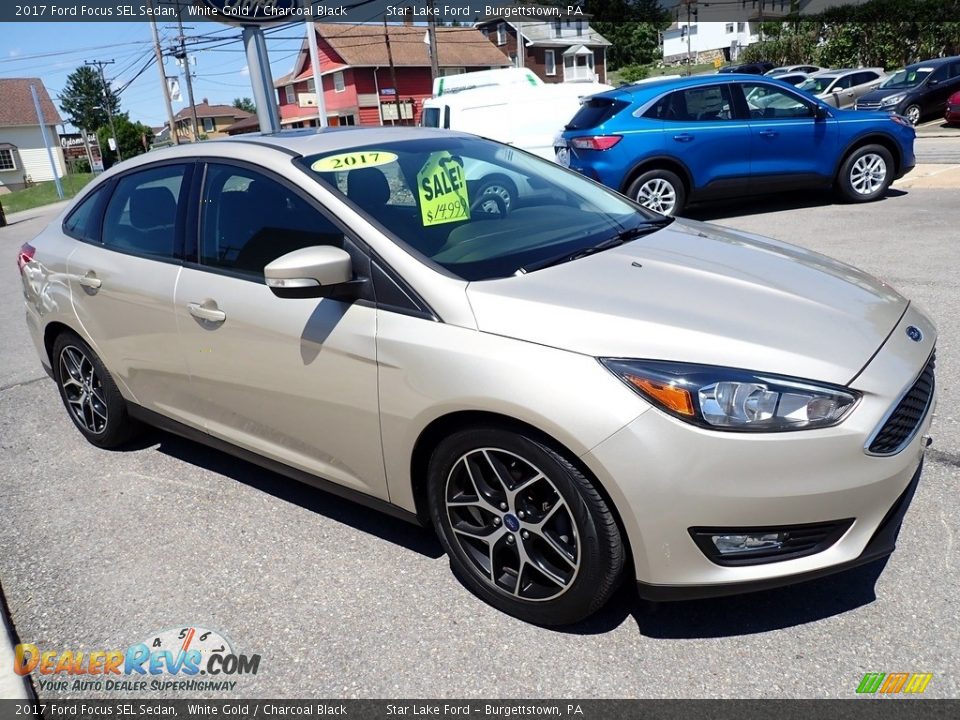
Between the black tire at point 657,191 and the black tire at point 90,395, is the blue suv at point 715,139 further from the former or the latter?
the black tire at point 90,395

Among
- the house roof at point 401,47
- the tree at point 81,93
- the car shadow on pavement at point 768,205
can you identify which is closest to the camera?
the car shadow on pavement at point 768,205

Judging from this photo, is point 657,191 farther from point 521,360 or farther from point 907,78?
point 907,78

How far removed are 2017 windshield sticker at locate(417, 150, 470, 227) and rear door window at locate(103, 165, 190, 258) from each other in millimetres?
1141

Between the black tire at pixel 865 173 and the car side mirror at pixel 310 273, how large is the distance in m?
9.02

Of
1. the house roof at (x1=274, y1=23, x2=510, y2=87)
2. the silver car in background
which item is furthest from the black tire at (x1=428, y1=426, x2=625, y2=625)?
the house roof at (x1=274, y1=23, x2=510, y2=87)

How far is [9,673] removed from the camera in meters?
2.71

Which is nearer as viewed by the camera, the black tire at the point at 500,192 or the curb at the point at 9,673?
the curb at the point at 9,673

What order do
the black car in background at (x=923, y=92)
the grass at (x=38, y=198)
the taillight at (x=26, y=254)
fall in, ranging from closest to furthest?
the taillight at (x=26, y=254) < the black car in background at (x=923, y=92) < the grass at (x=38, y=198)

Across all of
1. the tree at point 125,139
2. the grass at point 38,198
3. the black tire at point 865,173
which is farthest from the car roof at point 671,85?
the tree at point 125,139

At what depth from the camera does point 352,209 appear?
3.01 m

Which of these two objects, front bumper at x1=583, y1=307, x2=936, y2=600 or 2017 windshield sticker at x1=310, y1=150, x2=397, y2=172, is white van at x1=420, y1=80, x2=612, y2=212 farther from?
front bumper at x1=583, y1=307, x2=936, y2=600

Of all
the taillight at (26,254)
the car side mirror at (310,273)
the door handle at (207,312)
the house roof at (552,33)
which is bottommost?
the door handle at (207,312)

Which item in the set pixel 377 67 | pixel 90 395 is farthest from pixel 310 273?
pixel 377 67

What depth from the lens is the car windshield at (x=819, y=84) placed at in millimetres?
23344
